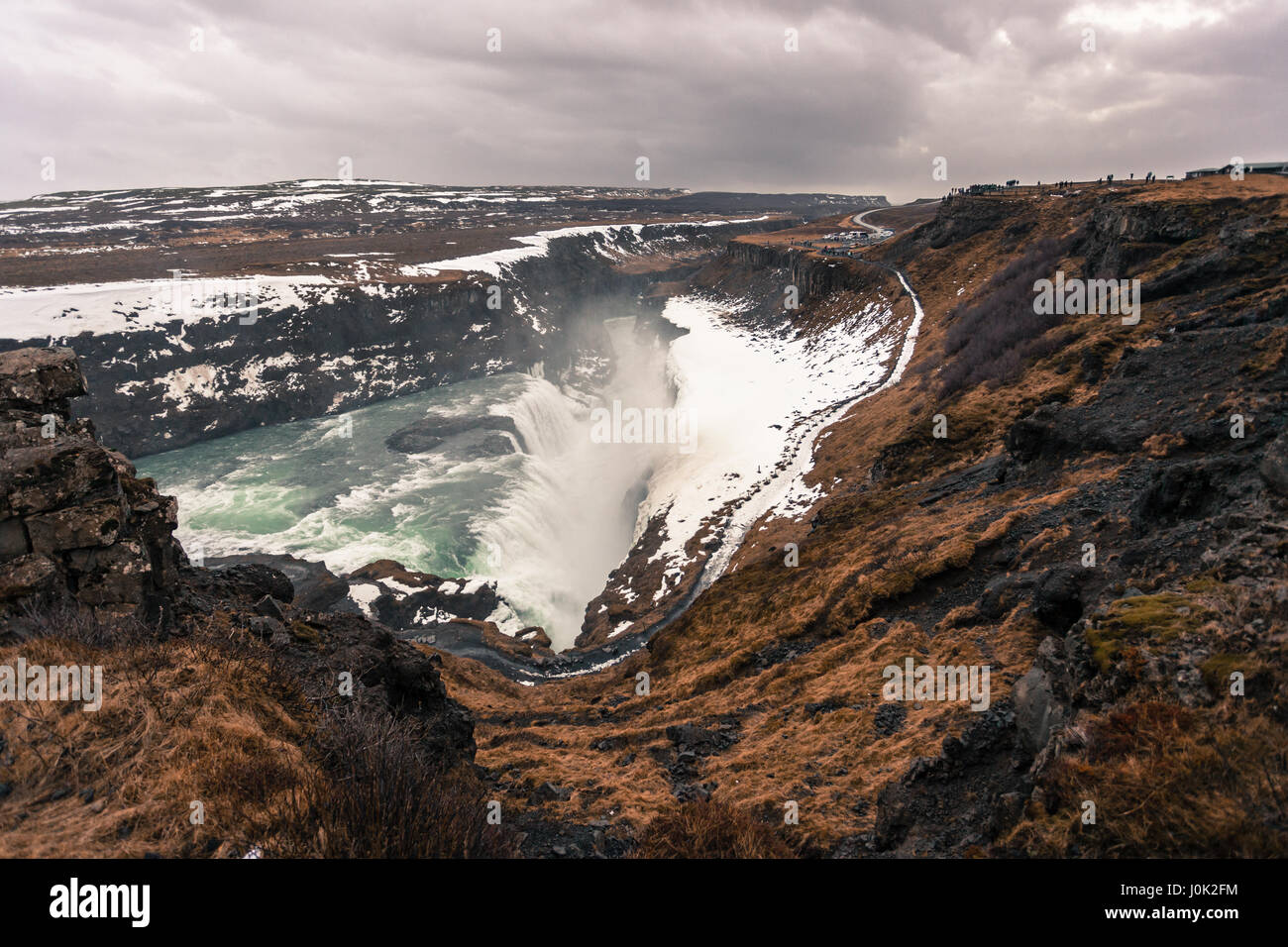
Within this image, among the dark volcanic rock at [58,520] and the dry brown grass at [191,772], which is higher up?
the dark volcanic rock at [58,520]

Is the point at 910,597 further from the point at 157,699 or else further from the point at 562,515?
the point at 562,515

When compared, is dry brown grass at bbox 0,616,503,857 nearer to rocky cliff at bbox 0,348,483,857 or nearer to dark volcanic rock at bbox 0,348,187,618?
rocky cliff at bbox 0,348,483,857

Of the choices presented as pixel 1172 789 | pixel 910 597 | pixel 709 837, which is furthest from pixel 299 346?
pixel 1172 789

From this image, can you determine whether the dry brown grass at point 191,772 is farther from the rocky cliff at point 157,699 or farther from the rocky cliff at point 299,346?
the rocky cliff at point 299,346

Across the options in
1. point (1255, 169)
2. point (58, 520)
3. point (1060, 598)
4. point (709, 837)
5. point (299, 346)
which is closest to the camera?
point (709, 837)

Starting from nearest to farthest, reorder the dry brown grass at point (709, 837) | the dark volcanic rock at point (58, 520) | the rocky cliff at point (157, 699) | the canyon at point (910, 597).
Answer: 1. the rocky cliff at point (157, 699)
2. the canyon at point (910, 597)
3. the dry brown grass at point (709, 837)
4. the dark volcanic rock at point (58, 520)

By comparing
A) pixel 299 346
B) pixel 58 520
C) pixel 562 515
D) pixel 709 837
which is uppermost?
pixel 299 346

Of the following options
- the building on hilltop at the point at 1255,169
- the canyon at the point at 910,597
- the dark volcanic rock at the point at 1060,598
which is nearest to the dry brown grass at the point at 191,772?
the canyon at the point at 910,597

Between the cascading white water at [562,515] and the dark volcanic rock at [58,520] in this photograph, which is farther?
the cascading white water at [562,515]

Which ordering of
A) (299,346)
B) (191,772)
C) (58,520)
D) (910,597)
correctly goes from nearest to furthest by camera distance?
(191,772), (58,520), (910,597), (299,346)

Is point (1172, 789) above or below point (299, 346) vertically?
below
